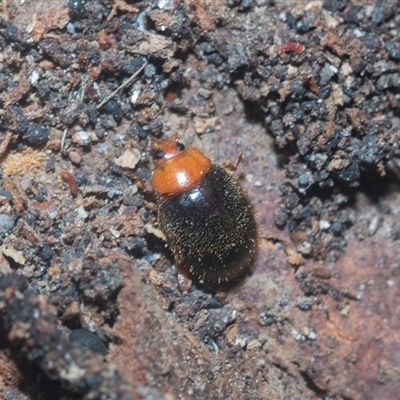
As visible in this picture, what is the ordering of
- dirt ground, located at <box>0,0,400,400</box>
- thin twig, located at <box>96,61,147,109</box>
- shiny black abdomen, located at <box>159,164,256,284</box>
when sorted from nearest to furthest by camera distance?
1. dirt ground, located at <box>0,0,400,400</box>
2. shiny black abdomen, located at <box>159,164,256,284</box>
3. thin twig, located at <box>96,61,147,109</box>

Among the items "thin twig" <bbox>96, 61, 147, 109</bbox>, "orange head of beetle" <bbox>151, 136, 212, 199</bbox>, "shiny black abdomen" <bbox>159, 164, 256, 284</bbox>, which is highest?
"thin twig" <bbox>96, 61, 147, 109</bbox>

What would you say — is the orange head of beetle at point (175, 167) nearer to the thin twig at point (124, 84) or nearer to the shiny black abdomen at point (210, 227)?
the shiny black abdomen at point (210, 227)

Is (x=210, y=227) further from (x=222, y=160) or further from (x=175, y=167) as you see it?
(x=222, y=160)

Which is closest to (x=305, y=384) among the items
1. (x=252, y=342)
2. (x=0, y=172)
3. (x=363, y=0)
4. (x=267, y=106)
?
(x=252, y=342)

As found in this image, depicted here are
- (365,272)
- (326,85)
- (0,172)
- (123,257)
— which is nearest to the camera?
(123,257)

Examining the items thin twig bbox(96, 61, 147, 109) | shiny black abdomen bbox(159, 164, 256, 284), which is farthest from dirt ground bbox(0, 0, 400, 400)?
shiny black abdomen bbox(159, 164, 256, 284)

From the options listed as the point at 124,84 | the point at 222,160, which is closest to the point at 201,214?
the point at 222,160

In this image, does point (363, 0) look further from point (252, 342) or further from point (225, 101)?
point (252, 342)

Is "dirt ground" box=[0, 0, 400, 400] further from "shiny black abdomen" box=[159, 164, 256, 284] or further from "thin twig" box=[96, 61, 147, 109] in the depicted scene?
"shiny black abdomen" box=[159, 164, 256, 284]
